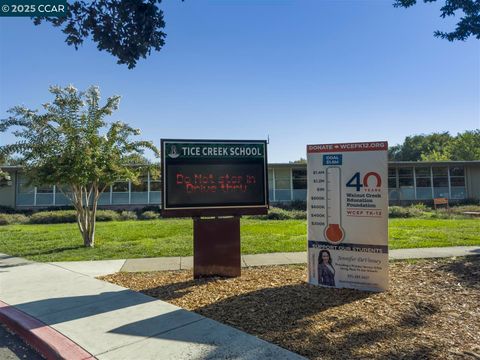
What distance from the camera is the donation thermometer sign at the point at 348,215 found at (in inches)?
228

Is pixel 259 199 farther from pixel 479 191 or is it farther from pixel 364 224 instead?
pixel 479 191

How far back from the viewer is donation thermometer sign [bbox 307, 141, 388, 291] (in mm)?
5801

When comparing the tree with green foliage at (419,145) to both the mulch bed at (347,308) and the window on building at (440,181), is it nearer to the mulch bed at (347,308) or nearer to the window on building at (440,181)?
the window on building at (440,181)

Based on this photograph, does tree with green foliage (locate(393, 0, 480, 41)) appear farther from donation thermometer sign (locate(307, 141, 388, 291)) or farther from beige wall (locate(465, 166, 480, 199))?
beige wall (locate(465, 166, 480, 199))

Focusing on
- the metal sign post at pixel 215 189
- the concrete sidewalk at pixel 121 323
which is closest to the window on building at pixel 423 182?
the metal sign post at pixel 215 189

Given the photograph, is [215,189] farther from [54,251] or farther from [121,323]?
[54,251]

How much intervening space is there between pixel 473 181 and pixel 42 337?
33.1 m

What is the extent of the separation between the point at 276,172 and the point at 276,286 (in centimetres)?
2285

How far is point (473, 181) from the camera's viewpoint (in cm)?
3008

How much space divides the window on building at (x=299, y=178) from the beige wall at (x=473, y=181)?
13.1 metres

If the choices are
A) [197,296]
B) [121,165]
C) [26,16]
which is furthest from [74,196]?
[197,296]

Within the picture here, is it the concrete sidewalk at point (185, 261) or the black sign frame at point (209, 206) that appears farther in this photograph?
the concrete sidewalk at point (185, 261)

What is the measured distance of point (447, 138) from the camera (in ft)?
264

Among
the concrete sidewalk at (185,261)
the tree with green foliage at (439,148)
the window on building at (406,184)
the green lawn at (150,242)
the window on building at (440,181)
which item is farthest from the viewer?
the tree with green foliage at (439,148)
